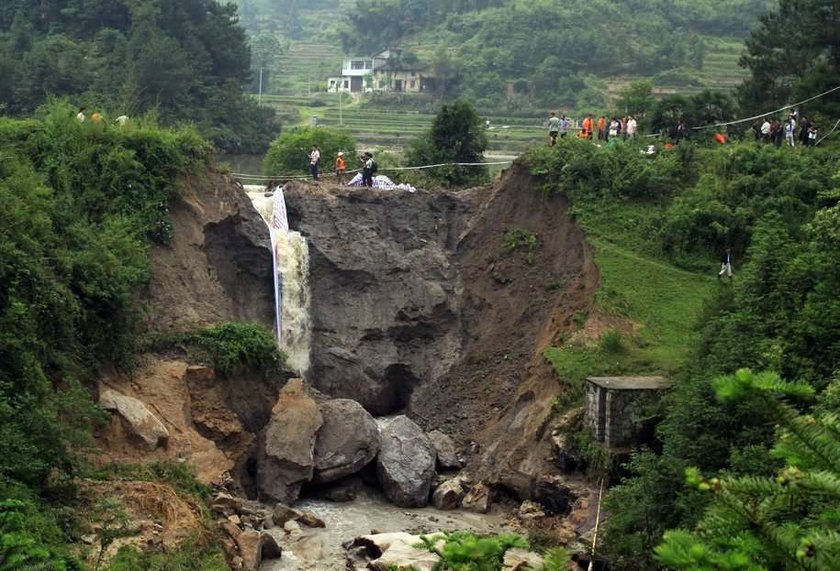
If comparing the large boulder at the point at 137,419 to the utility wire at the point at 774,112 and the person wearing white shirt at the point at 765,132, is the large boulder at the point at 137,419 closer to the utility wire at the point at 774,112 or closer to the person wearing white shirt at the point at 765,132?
A: the person wearing white shirt at the point at 765,132

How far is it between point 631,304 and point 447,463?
5.84m

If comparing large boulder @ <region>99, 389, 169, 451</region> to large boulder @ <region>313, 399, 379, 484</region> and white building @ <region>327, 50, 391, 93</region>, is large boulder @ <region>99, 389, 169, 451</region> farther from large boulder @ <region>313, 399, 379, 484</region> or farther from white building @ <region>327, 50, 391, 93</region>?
white building @ <region>327, 50, 391, 93</region>

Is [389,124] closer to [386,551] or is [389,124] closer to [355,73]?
[355,73]

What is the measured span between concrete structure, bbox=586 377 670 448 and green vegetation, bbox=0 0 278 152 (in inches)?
1042

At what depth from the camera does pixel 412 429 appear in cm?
2848

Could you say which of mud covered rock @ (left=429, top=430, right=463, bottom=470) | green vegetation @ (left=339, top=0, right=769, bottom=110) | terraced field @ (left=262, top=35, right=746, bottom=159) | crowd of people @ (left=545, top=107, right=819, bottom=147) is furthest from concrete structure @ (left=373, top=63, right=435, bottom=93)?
mud covered rock @ (left=429, top=430, right=463, bottom=470)

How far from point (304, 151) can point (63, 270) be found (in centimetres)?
1678

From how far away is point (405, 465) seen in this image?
2720 centimetres

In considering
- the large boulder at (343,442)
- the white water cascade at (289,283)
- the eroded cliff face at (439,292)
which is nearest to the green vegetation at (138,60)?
the white water cascade at (289,283)

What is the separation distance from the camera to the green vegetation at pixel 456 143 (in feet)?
129

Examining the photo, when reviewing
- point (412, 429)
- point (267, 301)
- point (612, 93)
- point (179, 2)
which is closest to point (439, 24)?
point (612, 93)

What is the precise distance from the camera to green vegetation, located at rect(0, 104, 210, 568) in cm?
1975

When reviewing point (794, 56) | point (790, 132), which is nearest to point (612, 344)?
point (790, 132)

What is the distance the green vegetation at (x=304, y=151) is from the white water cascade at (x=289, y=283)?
5.93 m
